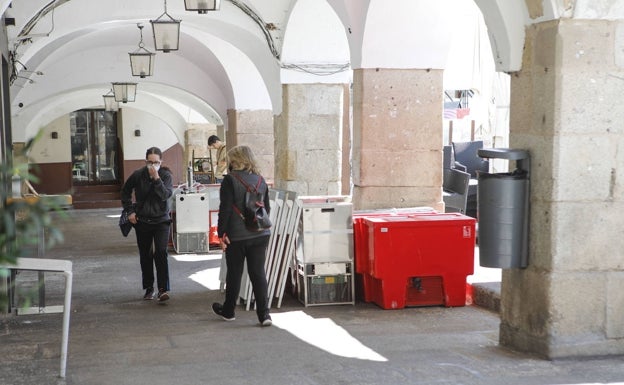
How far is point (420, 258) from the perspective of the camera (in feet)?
21.5

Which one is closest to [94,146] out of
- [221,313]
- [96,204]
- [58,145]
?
[58,145]

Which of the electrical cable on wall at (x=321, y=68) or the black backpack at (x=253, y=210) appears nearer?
the black backpack at (x=253, y=210)

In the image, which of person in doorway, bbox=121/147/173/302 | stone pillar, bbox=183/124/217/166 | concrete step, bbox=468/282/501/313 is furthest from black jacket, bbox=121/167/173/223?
stone pillar, bbox=183/124/217/166

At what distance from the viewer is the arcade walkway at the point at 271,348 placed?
14.9 ft

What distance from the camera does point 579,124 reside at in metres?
4.71

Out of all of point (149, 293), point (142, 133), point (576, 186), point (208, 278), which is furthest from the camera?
point (142, 133)

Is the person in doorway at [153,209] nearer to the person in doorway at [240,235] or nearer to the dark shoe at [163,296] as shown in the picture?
the dark shoe at [163,296]

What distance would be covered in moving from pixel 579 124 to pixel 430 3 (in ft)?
10.3

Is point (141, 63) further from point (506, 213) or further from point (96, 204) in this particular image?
point (96, 204)

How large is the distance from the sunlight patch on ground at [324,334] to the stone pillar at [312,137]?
3.21 meters

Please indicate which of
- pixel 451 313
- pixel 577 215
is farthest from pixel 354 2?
pixel 577 215

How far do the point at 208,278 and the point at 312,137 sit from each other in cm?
213

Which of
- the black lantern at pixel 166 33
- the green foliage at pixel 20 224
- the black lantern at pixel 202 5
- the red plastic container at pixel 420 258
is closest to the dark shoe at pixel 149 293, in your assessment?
the red plastic container at pixel 420 258

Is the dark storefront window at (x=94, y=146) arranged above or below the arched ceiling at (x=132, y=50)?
below
